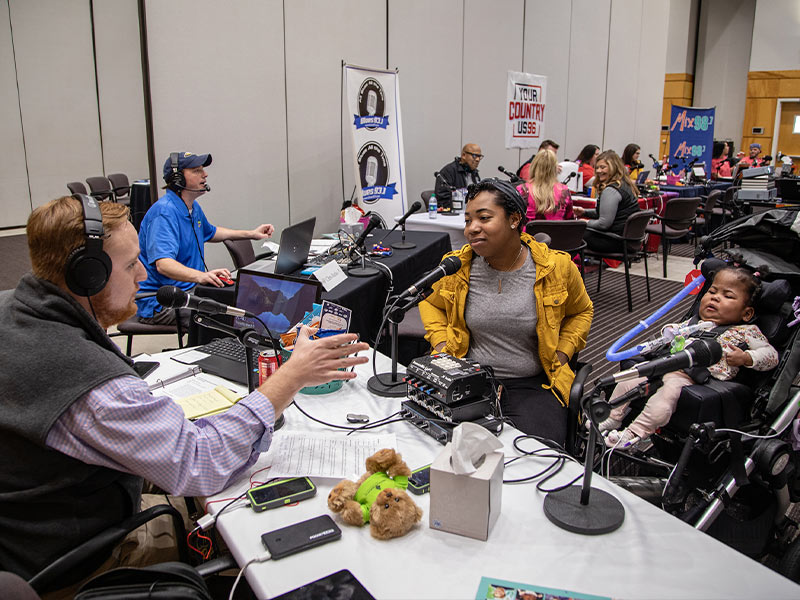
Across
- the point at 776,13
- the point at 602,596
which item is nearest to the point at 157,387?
the point at 602,596

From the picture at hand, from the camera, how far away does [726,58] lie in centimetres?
1547

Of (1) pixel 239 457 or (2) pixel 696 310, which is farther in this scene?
(2) pixel 696 310

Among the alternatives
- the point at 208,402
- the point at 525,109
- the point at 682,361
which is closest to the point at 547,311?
the point at 682,361

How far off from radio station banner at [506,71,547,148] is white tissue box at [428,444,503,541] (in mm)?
7897

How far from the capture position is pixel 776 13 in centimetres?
1392

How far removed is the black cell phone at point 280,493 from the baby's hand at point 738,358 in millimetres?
1651

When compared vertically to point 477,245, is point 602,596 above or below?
below

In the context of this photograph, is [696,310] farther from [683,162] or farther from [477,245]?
[683,162]

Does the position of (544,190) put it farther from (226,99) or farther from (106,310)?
(106,310)

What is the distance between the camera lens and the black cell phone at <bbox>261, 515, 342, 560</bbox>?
3.87ft

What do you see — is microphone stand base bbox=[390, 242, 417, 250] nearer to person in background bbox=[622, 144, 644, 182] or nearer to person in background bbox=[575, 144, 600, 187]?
person in background bbox=[575, 144, 600, 187]

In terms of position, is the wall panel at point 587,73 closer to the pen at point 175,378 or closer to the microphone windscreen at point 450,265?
the microphone windscreen at point 450,265

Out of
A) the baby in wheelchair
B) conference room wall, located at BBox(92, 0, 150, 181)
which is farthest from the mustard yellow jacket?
conference room wall, located at BBox(92, 0, 150, 181)

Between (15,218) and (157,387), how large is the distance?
7276mm
